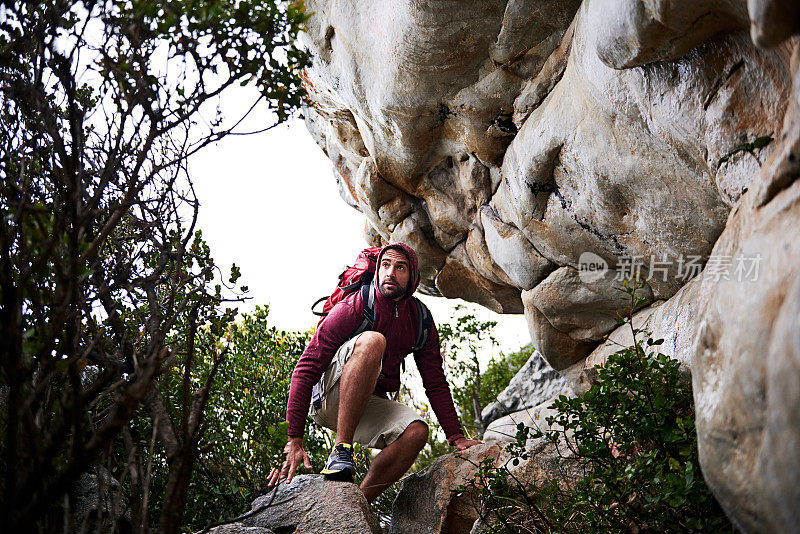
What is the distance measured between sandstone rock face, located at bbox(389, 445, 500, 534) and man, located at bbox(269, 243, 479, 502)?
216mm

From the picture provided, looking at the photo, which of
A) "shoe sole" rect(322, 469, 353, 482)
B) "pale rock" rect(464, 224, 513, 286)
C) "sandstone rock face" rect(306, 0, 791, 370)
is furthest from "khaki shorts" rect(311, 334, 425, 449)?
"pale rock" rect(464, 224, 513, 286)

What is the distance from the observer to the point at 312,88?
850cm

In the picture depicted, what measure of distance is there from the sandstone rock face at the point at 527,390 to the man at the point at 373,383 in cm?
405

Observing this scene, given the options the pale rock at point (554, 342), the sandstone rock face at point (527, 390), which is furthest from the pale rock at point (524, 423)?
the sandstone rock face at point (527, 390)

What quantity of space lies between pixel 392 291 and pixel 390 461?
1449mm

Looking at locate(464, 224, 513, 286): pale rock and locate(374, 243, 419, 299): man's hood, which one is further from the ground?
locate(464, 224, 513, 286): pale rock

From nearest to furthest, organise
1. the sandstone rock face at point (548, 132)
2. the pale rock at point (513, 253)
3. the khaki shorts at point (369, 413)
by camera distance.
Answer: the sandstone rock face at point (548, 132) < the khaki shorts at point (369, 413) < the pale rock at point (513, 253)

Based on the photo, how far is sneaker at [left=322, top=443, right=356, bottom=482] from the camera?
15.5 ft

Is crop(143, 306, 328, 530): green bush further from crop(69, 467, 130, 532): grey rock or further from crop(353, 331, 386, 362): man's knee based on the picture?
crop(353, 331, 386, 362): man's knee

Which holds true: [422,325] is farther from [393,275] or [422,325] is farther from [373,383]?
[373,383]

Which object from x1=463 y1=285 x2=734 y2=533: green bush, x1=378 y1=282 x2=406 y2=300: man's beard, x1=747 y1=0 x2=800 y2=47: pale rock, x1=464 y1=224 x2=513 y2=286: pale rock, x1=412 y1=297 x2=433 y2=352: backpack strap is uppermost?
x1=464 y1=224 x2=513 y2=286: pale rock

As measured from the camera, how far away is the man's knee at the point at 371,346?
5.12m

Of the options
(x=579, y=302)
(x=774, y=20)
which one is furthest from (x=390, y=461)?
(x=774, y=20)

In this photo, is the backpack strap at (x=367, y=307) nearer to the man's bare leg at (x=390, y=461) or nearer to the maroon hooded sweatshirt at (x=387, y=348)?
the maroon hooded sweatshirt at (x=387, y=348)
